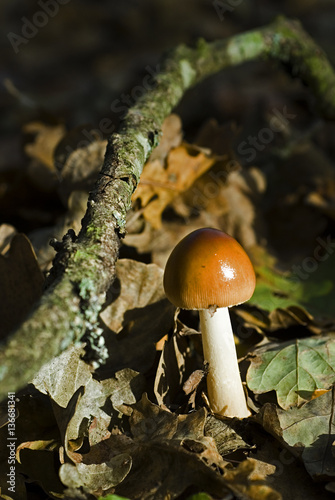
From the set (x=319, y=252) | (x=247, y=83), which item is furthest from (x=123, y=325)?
(x=247, y=83)

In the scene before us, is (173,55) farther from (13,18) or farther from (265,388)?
(13,18)

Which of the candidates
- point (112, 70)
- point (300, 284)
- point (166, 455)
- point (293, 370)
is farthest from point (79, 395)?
point (112, 70)

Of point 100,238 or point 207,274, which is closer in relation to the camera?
point 100,238

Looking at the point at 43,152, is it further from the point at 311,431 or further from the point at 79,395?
the point at 311,431

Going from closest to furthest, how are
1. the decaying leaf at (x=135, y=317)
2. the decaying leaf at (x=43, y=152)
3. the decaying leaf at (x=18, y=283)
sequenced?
the decaying leaf at (x=135, y=317), the decaying leaf at (x=18, y=283), the decaying leaf at (x=43, y=152)

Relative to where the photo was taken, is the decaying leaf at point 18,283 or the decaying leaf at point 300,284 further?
the decaying leaf at point 300,284

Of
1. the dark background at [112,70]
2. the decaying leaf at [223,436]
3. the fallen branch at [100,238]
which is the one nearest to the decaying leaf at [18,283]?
the fallen branch at [100,238]

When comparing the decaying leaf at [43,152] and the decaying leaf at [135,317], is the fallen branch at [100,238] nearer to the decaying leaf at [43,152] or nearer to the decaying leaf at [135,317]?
the decaying leaf at [135,317]
